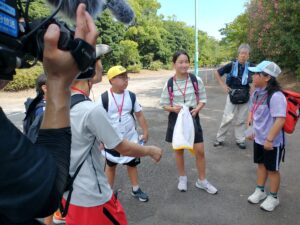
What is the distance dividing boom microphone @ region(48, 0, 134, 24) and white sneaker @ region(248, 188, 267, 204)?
3062 mm

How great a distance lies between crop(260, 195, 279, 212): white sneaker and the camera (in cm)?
382

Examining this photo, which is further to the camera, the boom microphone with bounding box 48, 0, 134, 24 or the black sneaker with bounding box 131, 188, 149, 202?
the black sneaker with bounding box 131, 188, 149, 202

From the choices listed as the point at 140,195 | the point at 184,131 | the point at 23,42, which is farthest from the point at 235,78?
the point at 23,42

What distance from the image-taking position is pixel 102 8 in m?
1.51

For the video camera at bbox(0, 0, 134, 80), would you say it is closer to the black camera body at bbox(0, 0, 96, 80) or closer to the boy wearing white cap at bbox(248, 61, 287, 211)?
the black camera body at bbox(0, 0, 96, 80)

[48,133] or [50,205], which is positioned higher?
[48,133]

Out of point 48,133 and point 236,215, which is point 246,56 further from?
point 48,133

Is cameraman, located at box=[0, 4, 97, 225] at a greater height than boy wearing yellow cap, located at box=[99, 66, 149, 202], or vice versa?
cameraman, located at box=[0, 4, 97, 225]

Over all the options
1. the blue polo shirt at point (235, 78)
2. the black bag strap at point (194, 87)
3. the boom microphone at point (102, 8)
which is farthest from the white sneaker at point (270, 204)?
the boom microphone at point (102, 8)

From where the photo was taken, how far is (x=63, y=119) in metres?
1.07

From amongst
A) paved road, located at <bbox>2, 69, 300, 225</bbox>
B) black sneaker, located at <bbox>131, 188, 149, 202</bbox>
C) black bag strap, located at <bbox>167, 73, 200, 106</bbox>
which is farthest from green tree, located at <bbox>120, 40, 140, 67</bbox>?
black sneaker, located at <bbox>131, 188, 149, 202</bbox>

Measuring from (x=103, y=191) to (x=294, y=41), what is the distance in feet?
41.0

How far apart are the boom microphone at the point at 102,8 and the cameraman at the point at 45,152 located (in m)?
0.26

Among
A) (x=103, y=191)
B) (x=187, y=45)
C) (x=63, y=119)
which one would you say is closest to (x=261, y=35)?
(x=103, y=191)
